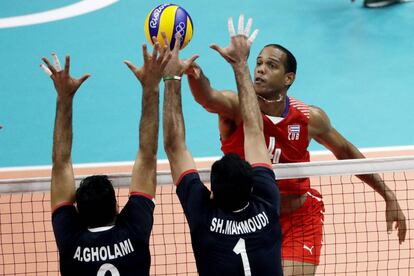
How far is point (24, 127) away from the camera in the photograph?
11781 millimetres

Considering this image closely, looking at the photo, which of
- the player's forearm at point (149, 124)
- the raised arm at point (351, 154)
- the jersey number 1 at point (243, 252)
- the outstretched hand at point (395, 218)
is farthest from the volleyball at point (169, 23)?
the outstretched hand at point (395, 218)

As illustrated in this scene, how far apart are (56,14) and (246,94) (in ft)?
35.0

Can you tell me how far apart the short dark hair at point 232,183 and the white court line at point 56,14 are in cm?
1106

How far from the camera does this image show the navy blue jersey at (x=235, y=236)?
4.31 m

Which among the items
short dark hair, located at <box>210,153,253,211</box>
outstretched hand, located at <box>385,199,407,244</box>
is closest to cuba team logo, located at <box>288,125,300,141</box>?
outstretched hand, located at <box>385,199,407,244</box>

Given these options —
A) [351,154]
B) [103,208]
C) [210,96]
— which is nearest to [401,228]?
[351,154]

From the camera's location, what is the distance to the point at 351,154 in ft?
21.1

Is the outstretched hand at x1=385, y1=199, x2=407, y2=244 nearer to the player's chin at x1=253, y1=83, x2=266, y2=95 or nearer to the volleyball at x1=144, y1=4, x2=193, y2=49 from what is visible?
the player's chin at x1=253, y1=83, x2=266, y2=95

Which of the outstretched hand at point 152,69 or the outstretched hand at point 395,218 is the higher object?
the outstretched hand at point 152,69

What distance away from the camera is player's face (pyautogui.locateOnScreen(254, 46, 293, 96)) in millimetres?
6109

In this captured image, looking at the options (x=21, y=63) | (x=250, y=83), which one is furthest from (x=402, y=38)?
(x=250, y=83)

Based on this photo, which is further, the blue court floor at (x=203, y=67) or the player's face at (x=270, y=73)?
the blue court floor at (x=203, y=67)

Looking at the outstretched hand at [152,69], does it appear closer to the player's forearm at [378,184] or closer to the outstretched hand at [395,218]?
the player's forearm at [378,184]

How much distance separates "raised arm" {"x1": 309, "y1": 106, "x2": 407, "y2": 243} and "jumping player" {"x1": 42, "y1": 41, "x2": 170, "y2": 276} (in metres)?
2.05
